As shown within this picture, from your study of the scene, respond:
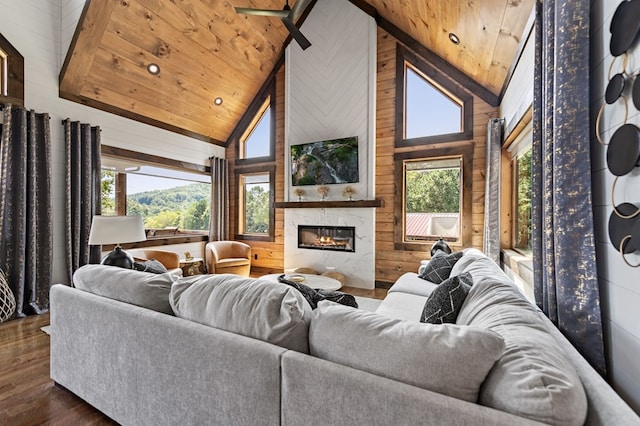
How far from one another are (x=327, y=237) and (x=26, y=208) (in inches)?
158

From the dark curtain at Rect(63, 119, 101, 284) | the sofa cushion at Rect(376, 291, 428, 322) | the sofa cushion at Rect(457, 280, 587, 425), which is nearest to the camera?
the sofa cushion at Rect(457, 280, 587, 425)

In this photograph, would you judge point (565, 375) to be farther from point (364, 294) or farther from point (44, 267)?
point (44, 267)

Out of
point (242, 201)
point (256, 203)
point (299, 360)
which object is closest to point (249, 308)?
point (299, 360)

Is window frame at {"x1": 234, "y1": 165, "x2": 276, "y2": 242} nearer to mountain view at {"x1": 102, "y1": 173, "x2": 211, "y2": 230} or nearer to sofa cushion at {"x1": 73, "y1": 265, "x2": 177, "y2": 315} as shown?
mountain view at {"x1": 102, "y1": 173, "x2": 211, "y2": 230}

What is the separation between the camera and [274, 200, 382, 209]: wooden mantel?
15.4ft

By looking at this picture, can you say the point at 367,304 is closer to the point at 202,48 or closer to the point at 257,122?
the point at 257,122

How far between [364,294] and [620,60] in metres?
3.89

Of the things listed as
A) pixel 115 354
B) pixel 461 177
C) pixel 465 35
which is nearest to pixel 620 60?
pixel 115 354

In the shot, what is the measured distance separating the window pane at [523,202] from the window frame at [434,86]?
40.4 inches

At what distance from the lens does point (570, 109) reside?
123 cm

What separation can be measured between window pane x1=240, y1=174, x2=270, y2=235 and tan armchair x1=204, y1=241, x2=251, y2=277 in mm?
771

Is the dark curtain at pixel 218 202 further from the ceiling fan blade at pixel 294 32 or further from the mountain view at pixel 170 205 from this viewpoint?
the ceiling fan blade at pixel 294 32

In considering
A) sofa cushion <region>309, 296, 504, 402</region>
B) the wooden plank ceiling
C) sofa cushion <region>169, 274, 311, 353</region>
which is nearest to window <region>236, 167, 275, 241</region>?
the wooden plank ceiling

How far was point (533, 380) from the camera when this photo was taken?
732 millimetres
